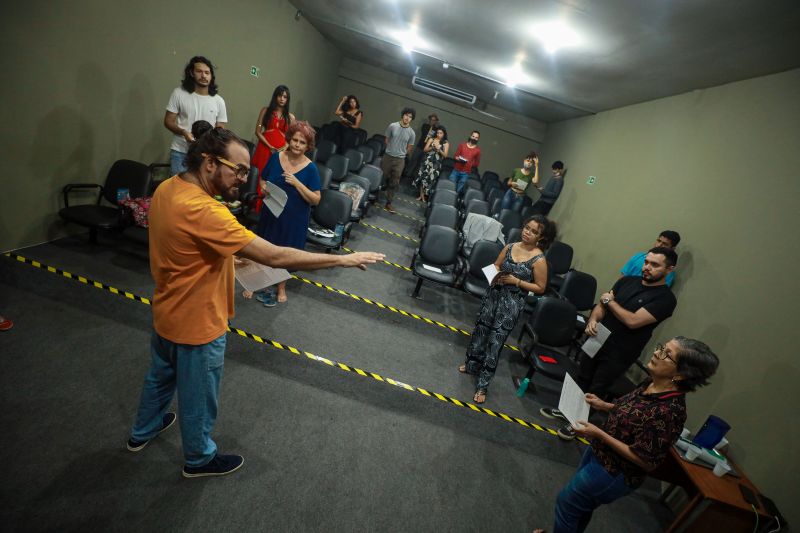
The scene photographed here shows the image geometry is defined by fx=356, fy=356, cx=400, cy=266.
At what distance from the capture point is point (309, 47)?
880 centimetres

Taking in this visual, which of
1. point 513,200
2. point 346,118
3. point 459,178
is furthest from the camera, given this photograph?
point 459,178

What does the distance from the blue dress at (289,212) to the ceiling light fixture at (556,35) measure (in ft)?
10.5

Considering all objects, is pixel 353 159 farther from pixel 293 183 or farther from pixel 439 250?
pixel 293 183

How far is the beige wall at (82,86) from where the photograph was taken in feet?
9.72

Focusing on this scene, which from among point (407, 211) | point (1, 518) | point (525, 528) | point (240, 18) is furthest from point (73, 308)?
point (407, 211)

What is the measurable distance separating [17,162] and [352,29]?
6.86m

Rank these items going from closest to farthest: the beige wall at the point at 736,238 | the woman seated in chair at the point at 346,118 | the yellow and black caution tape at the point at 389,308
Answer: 1. the beige wall at the point at 736,238
2. the yellow and black caution tape at the point at 389,308
3. the woman seated in chair at the point at 346,118

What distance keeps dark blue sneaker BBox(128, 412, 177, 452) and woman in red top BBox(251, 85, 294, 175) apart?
325cm

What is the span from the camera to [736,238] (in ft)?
11.5

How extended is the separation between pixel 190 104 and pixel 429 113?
1060cm

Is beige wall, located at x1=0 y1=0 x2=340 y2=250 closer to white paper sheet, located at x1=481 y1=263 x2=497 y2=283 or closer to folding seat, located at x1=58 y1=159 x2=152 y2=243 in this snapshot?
folding seat, located at x1=58 y1=159 x2=152 y2=243

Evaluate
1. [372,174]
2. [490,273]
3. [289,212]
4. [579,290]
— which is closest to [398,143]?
[372,174]

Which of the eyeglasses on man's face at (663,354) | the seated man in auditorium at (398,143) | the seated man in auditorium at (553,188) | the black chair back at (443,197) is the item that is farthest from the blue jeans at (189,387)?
the seated man in auditorium at (553,188)

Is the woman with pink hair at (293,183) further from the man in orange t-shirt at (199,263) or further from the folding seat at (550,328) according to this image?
the folding seat at (550,328)
